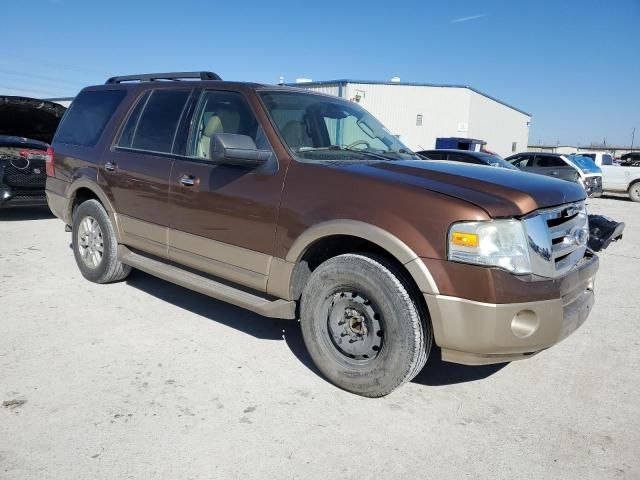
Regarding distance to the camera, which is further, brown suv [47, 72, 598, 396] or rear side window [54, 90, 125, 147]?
rear side window [54, 90, 125, 147]

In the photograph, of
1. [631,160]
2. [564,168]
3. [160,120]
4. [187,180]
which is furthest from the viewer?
[631,160]

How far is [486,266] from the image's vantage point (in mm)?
2434

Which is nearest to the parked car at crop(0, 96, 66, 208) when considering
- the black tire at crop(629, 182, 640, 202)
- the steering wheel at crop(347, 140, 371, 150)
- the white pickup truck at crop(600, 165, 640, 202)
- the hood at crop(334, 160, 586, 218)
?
the steering wheel at crop(347, 140, 371, 150)

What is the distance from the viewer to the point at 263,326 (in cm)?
405

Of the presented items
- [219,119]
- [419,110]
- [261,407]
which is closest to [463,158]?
[219,119]

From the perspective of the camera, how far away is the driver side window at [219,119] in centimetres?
358

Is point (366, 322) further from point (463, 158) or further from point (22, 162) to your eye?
point (463, 158)

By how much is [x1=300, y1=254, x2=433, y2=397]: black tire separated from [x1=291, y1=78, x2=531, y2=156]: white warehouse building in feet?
80.1

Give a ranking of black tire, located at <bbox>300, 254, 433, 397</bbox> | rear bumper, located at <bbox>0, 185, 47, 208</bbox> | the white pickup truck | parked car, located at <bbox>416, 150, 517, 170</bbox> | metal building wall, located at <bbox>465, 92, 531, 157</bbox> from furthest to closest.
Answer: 1. metal building wall, located at <bbox>465, 92, 531, 157</bbox>
2. the white pickup truck
3. parked car, located at <bbox>416, 150, 517, 170</bbox>
4. rear bumper, located at <bbox>0, 185, 47, 208</bbox>
5. black tire, located at <bbox>300, 254, 433, 397</bbox>

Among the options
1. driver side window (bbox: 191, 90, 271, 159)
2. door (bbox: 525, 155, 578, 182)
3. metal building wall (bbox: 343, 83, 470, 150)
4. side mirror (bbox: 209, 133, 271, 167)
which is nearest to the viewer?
side mirror (bbox: 209, 133, 271, 167)

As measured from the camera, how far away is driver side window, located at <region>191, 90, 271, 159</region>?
358 cm

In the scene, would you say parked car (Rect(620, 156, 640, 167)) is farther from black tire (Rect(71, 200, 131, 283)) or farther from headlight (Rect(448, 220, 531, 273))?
black tire (Rect(71, 200, 131, 283))

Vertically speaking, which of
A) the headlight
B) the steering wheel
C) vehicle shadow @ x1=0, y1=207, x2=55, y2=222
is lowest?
vehicle shadow @ x1=0, y1=207, x2=55, y2=222

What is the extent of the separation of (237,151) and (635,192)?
1878cm
